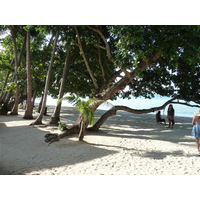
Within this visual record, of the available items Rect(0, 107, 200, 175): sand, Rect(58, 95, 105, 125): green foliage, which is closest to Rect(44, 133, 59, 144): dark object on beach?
Rect(0, 107, 200, 175): sand

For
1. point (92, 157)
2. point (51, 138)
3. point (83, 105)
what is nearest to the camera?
point (92, 157)

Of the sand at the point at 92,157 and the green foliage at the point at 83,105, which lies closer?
the sand at the point at 92,157

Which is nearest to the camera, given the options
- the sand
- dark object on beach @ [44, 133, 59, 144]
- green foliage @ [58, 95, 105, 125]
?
the sand

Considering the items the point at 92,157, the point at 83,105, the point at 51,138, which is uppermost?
the point at 83,105

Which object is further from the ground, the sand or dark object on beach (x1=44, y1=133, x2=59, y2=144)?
dark object on beach (x1=44, y1=133, x2=59, y2=144)

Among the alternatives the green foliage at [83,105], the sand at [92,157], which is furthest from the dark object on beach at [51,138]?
the green foliage at [83,105]

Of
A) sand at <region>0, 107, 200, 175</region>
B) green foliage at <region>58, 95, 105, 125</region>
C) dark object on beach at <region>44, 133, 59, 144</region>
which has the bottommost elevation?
sand at <region>0, 107, 200, 175</region>

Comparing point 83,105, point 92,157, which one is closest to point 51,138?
point 83,105

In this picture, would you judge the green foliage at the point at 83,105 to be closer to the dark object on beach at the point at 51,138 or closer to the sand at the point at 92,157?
the sand at the point at 92,157

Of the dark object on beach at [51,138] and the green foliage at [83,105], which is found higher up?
the green foliage at [83,105]

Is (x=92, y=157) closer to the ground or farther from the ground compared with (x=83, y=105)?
closer to the ground

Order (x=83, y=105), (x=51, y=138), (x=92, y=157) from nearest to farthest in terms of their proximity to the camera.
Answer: (x=92, y=157) → (x=83, y=105) → (x=51, y=138)

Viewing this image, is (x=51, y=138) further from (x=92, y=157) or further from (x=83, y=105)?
(x=92, y=157)

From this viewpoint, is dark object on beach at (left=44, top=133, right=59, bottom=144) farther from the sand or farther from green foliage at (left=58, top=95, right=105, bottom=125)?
green foliage at (left=58, top=95, right=105, bottom=125)
